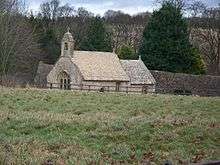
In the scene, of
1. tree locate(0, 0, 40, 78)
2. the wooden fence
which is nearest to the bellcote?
the wooden fence

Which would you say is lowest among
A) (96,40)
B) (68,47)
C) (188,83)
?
(188,83)

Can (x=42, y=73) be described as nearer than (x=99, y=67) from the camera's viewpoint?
No

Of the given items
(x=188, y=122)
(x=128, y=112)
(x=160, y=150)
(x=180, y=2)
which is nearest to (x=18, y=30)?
(x=180, y=2)

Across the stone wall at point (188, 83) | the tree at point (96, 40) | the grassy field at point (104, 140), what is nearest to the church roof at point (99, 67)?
the stone wall at point (188, 83)

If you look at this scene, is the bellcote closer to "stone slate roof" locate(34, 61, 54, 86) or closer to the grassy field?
"stone slate roof" locate(34, 61, 54, 86)

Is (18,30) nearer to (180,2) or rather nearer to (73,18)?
(180,2)

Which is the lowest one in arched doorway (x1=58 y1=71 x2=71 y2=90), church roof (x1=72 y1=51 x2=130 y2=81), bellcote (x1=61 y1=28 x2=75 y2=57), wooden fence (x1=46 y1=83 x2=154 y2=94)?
wooden fence (x1=46 y1=83 x2=154 y2=94)

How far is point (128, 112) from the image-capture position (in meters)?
21.7

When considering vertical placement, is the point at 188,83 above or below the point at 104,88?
above

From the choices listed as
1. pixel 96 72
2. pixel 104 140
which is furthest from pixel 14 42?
pixel 104 140

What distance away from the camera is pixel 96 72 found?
5131 cm

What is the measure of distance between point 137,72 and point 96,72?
17.4 feet

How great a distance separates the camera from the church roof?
50938mm

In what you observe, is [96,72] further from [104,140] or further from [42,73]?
[104,140]
